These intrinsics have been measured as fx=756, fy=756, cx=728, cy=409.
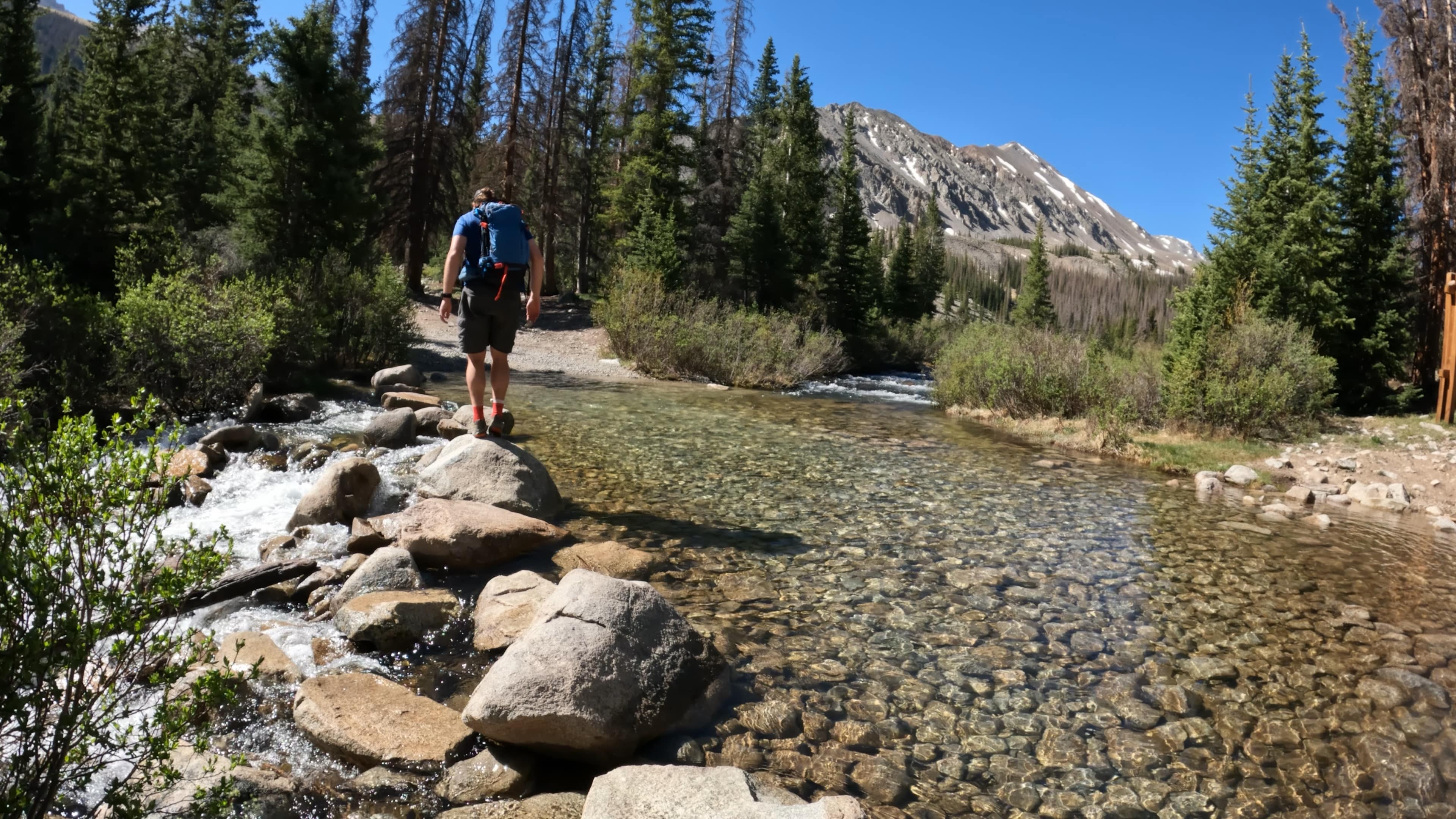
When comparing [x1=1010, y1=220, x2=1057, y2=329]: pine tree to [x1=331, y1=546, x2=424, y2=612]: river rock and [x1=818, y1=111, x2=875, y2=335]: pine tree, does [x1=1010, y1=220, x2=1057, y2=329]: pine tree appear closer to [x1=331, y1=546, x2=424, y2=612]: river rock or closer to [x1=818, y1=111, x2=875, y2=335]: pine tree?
[x1=818, y1=111, x2=875, y2=335]: pine tree

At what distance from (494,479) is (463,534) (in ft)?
4.41

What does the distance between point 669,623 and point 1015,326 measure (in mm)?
20173

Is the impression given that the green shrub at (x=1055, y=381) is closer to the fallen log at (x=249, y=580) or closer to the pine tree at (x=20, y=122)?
the fallen log at (x=249, y=580)

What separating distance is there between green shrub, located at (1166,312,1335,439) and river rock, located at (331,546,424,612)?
15643mm

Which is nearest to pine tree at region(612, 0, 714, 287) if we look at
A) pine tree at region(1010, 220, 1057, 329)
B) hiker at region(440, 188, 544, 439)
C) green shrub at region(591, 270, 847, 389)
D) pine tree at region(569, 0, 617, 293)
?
pine tree at region(569, 0, 617, 293)

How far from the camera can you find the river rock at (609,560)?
566 cm

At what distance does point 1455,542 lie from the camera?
873 cm

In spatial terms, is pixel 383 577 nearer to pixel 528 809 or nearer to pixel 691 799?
pixel 528 809

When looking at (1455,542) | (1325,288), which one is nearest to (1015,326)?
(1325,288)

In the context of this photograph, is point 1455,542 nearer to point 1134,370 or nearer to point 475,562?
point 1134,370

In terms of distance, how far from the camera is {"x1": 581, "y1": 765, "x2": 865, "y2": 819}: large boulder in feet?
8.52

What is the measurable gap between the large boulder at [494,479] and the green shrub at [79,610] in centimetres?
437

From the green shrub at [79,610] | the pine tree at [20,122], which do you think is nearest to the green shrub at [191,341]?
the green shrub at [79,610]

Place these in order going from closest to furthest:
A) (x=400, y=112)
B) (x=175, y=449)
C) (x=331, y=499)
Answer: (x=175, y=449)
(x=331, y=499)
(x=400, y=112)
